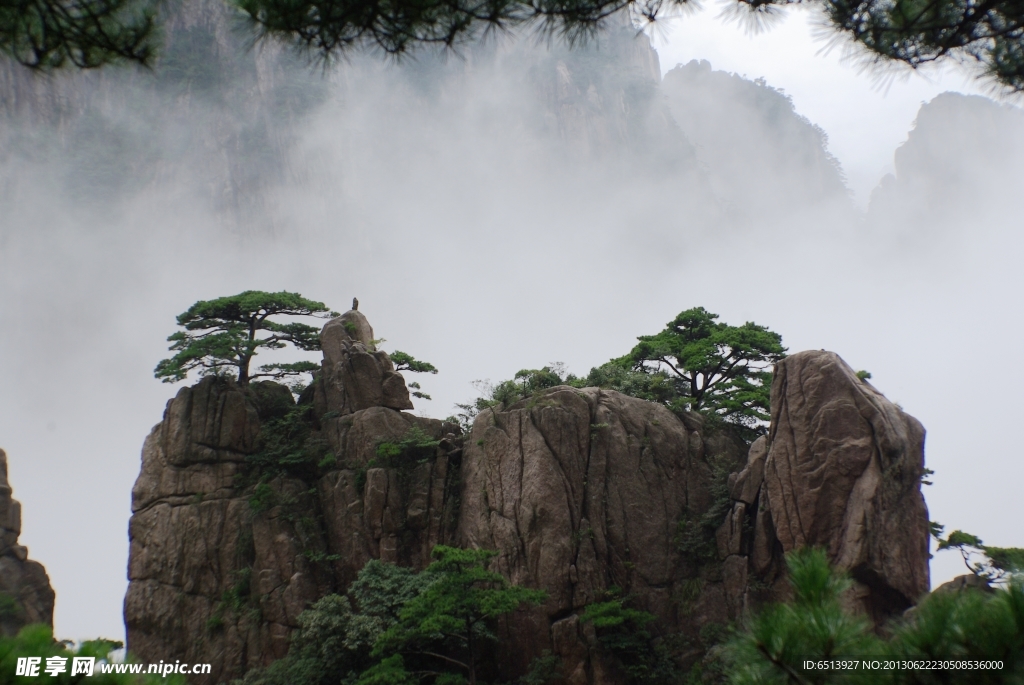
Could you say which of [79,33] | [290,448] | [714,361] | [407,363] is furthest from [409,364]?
[79,33]

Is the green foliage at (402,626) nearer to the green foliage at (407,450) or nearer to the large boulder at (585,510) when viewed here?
the large boulder at (585,510)

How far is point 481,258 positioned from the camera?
67.6m

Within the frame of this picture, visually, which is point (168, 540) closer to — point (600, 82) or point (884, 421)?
point (884, 421)

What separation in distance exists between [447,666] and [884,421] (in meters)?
10.2

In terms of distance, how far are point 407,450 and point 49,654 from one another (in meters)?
14.2

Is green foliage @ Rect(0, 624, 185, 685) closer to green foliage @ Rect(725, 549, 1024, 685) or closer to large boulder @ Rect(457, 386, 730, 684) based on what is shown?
green foliage @ Rect(725, 549, 1024, 685)

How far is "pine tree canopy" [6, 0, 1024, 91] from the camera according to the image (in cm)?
501

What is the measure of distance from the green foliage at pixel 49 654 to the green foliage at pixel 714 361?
15480mm

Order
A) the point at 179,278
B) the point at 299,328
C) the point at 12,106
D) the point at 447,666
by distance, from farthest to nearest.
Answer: the point at 179,278, the point at 12,106, the point at 299,328, the point at 447,666

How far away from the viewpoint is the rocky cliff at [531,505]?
42.5 feet

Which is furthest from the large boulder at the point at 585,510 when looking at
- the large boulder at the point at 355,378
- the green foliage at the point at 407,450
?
the large boulder at the point at 355,378

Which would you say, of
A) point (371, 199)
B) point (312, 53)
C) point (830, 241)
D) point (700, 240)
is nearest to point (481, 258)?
point (371, 199)

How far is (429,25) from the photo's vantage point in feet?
17.5

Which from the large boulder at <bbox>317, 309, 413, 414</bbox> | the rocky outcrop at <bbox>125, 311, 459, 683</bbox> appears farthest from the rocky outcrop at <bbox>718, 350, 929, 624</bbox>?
the large boulder at <bbox>317, 309, 413, 414</bbox>
